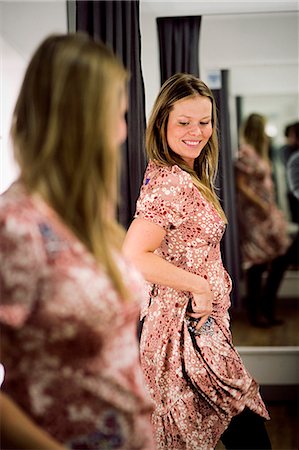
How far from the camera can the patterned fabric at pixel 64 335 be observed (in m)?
1.06

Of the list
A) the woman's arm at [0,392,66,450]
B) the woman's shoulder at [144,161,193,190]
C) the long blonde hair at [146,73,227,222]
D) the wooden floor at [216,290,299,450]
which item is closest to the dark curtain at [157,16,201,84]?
the long blonde hair at [146,73,227,222]

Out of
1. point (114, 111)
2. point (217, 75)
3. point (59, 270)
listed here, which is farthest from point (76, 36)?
point (217, 75)

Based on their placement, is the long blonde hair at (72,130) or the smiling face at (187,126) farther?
the smiling face at (187,126)

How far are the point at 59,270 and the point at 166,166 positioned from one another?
3.06 ft

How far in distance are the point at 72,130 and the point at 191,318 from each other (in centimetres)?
102

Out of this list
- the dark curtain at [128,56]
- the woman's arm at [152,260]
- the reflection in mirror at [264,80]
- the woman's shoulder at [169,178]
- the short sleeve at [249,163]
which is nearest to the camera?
the woman's arm at [152,260]

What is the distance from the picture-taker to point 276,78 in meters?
2.73

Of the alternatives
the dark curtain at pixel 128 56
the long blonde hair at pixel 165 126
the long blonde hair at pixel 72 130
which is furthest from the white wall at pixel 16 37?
the long blonde hair at pixel 72 130

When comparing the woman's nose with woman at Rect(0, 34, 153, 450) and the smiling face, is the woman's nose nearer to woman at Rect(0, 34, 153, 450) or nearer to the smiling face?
the smiling face

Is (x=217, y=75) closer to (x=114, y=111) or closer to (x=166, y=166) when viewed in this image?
(x=166, y=166)

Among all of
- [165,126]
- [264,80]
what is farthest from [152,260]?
[264,80]

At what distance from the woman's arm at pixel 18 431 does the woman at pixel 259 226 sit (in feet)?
5.75

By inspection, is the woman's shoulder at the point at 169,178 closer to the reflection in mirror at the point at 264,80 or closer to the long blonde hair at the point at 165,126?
the long blonde hair at the point at 165,126

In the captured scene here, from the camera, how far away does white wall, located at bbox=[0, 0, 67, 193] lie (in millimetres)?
2492
